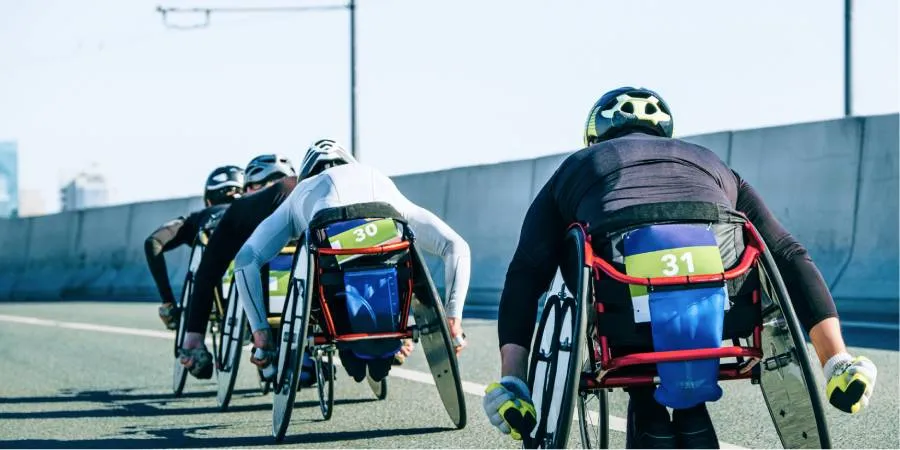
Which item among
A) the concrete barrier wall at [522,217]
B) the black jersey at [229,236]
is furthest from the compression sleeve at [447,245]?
the concrete barrier wall at [522,217]

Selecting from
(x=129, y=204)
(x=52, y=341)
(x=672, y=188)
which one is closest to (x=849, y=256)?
(x=52, y=341)

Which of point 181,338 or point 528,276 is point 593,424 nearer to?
point 528,276

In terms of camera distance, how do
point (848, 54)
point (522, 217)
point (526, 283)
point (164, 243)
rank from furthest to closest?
point (848, 54)
point (522, 217)
point (164, 243)
point (526, 283)

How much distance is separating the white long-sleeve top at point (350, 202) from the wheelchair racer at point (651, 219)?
2616 mm

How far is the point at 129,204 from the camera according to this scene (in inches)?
1067

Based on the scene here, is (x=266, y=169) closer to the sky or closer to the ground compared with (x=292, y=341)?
closer to the sky

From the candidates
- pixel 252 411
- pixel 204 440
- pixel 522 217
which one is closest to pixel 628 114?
pixel 204 440

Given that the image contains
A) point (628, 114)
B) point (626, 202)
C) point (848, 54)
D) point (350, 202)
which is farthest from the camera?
point (848, 54)

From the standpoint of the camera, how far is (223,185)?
1078cm

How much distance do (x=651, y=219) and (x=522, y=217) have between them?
13.7 metres

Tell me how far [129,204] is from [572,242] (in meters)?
23.5

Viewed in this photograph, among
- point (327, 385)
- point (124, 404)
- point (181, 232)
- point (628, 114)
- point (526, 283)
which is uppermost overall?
point (628, 114)

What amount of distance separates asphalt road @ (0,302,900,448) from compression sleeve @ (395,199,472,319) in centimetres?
72

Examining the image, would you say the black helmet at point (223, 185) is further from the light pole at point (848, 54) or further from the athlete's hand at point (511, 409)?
the light pole at point (848, 54)
